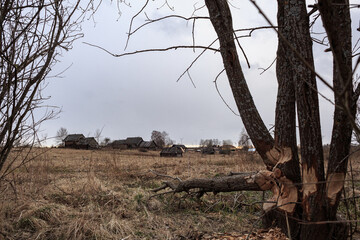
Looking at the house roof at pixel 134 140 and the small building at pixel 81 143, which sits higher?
the house roof at pixel 134 140

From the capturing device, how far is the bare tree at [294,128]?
230cm

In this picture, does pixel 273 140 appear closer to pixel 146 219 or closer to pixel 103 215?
pixel 146 219

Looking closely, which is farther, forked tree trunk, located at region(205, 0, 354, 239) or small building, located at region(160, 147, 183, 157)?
small building, located at region(160, 147, 183, 157)

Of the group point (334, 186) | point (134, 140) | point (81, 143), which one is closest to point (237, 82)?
point (334, 186)

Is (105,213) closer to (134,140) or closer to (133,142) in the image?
(133,142)

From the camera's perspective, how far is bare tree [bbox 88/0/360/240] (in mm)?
2303

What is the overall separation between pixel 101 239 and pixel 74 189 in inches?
81.7

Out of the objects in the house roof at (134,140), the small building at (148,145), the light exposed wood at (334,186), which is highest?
the house roof at (134,140)

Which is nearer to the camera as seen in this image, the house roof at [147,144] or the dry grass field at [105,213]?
the dry grass field at [105,213]

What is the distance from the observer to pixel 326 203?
241 cm

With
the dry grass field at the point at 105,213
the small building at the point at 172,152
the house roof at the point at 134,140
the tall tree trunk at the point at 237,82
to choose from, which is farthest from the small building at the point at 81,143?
the tall tree trunk at the point at 237,82

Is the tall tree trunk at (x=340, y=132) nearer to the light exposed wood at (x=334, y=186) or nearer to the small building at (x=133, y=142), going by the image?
the light exposed wood at (x=334, y=186)

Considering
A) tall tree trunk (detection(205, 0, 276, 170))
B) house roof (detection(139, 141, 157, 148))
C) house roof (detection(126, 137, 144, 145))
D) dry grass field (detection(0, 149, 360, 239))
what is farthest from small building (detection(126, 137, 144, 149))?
tall tree trunk (detection(205, 0, 276, 170))

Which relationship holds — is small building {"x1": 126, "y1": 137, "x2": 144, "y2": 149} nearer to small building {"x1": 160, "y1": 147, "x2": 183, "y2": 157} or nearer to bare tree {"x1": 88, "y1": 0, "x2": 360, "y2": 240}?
small building {"x1": 160, "y1": 147, "x2": 183, "y2": 157}
